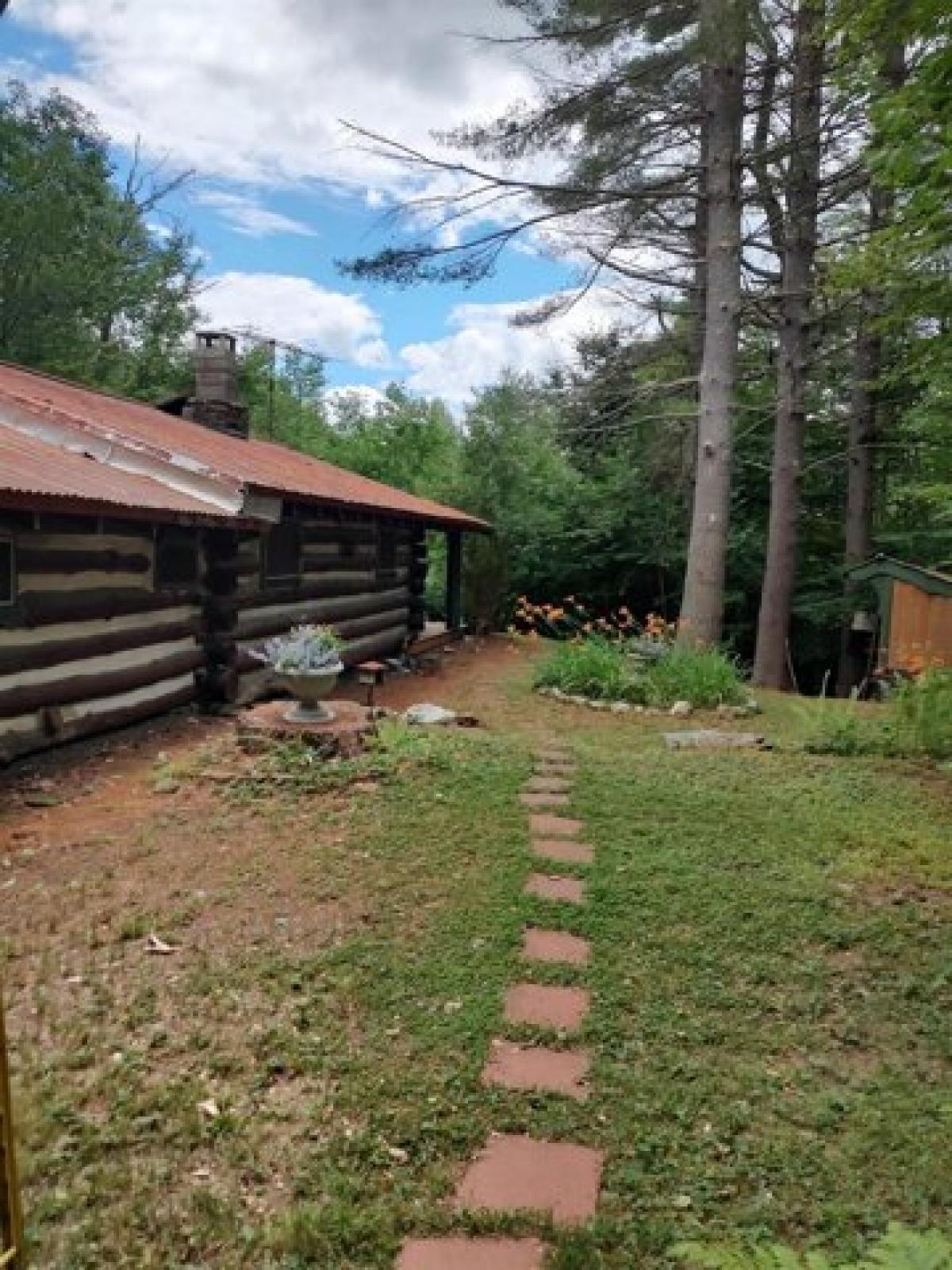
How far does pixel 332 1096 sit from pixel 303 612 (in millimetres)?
8556

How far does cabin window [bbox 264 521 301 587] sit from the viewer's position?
34.3 ft

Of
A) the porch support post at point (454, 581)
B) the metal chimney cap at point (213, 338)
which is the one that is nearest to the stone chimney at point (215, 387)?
the metal chimney cap at point (213, 338)

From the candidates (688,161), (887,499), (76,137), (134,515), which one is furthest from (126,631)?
(76,137)

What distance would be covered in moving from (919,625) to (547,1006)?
34.6 ft

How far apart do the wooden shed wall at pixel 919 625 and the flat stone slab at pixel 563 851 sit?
827cm

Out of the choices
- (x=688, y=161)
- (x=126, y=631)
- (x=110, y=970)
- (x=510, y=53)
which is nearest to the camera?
(x=110, y=970)

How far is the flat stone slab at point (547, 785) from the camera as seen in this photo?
5.98m

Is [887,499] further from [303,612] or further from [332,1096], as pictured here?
[332,1096]

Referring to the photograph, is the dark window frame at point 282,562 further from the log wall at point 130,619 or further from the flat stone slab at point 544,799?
the flat stone slab at point 544,799

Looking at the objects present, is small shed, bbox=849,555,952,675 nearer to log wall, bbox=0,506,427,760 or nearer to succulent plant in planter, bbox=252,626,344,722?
log wall, bbox=0,506,427,760

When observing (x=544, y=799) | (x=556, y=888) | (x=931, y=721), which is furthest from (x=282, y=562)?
(x=556, y=888)

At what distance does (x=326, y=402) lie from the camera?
45.6 meters

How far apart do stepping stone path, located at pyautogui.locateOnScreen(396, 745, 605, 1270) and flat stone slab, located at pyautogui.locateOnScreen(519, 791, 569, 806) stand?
1.25m

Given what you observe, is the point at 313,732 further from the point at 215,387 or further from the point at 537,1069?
the point at 215,387
